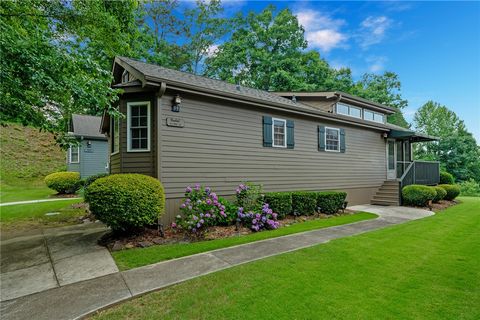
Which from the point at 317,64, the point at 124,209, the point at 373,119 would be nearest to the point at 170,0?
the point at 317,64

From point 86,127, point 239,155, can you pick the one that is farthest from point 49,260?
point 86,127

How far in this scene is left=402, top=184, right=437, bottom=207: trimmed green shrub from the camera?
10.6 metres

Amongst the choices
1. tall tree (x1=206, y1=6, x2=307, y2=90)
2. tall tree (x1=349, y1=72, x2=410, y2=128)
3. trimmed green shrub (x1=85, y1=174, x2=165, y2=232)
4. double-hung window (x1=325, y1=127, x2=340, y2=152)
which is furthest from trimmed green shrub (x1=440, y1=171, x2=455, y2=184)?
trimmed green shrub (x1=85, y1=174, x2=165, y2=232)

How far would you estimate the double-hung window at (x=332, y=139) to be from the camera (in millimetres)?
10703

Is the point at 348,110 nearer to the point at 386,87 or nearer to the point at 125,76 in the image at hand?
the point at 125,76

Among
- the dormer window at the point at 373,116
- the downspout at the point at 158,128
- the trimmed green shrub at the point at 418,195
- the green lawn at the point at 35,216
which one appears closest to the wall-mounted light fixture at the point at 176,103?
the downspout at the point at 158,128

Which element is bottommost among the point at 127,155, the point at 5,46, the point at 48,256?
the point at 48,256

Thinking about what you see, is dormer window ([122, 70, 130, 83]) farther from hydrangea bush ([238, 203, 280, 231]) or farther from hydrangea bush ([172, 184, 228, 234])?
hydrangea bush ([238, 203, 280, 231])

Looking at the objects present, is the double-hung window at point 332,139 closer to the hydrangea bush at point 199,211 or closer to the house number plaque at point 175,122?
the hydrangea bush at point 199,211

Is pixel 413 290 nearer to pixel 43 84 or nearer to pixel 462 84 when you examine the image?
pixel 43 84

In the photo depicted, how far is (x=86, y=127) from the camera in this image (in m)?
19.7

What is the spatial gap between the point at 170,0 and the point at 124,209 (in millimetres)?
23665

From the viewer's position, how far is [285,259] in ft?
14.2

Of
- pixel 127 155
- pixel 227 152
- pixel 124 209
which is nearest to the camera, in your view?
pixel 124 209
